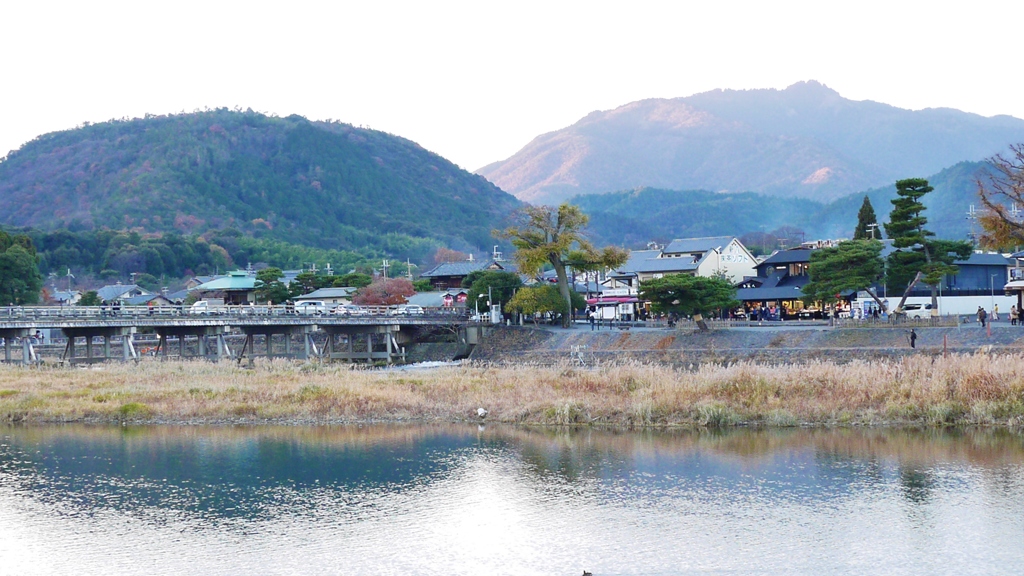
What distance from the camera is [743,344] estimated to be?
1624 inches

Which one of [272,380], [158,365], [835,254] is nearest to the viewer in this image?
[272,380]

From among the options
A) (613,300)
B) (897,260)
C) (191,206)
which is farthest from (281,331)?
(191,206)

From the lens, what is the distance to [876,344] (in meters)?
38.2

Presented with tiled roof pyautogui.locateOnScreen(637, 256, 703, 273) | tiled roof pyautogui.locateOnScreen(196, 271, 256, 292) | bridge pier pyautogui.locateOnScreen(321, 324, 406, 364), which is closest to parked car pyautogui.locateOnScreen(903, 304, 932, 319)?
tiled roof pyautogui.locateOnScreen(637, 256, 703, 273)

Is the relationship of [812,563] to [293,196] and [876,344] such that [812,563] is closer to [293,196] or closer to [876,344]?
[876,344]

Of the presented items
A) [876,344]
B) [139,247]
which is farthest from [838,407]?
[139,247]

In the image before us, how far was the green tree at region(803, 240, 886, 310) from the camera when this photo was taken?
41812 millimetres

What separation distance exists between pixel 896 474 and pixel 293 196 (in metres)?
185

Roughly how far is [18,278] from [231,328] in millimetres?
21151

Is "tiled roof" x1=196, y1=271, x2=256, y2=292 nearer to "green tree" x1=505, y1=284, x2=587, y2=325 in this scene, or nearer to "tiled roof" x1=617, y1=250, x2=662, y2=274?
"tiled roof" x1=617, y1=250, x2=662, y2=274

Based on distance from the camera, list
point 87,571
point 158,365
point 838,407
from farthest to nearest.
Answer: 1. point 158,365
2. point 838,407
3. point 87,571

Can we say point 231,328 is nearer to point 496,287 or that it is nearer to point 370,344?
point 370,344

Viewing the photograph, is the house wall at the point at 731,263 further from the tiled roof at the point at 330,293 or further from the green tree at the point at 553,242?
the tiled roof at the point at 330,293

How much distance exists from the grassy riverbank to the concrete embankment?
6.53 m
